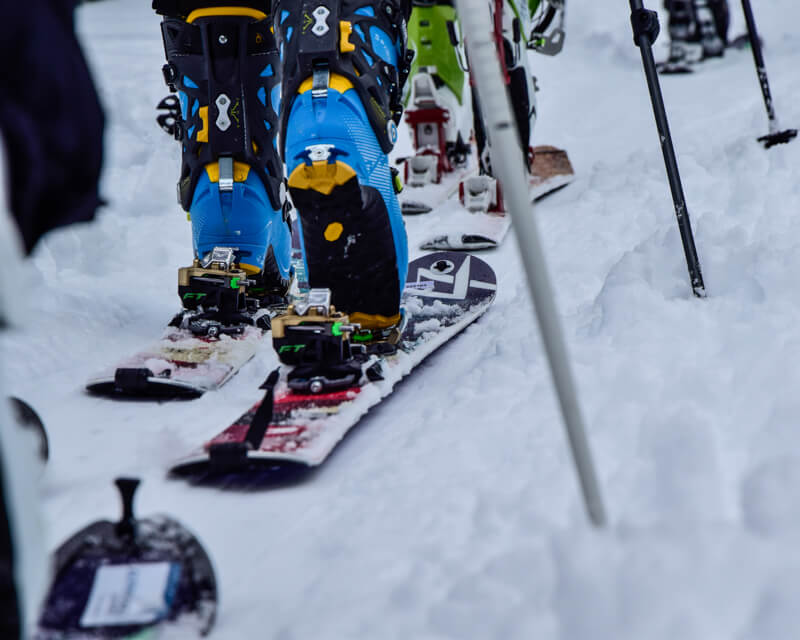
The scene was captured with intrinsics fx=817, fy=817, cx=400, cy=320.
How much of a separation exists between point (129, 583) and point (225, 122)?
62.6 inches

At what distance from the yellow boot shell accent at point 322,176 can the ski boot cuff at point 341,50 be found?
0.14m

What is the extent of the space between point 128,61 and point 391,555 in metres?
4.90

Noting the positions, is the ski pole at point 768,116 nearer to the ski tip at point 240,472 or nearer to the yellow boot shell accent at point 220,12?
the yellow boot shell accent at point 220,12

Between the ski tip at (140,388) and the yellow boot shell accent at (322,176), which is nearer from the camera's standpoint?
the yellow boot shell accent at (322,176)

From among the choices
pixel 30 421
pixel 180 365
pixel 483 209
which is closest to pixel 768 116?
pixel 483 209

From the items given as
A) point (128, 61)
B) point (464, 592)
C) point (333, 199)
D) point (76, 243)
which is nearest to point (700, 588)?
point (464, 592)

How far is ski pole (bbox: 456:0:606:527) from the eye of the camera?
972mm

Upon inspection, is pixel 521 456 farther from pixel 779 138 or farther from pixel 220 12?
pixel 779 138

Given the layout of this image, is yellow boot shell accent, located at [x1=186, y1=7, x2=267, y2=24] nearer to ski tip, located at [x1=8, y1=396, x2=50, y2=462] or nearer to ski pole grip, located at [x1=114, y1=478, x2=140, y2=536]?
ski tip, located at [x1=8, y1=396, x2=50, y2=462]

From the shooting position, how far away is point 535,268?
3.18ft

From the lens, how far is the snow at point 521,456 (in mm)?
954

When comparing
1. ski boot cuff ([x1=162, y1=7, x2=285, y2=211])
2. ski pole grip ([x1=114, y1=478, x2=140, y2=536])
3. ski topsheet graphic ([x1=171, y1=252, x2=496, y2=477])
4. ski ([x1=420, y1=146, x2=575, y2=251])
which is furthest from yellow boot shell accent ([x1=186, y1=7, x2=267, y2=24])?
ski pole grip ([x1=114, y1=478, x2=140, y2=536])

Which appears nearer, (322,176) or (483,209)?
(322,176)

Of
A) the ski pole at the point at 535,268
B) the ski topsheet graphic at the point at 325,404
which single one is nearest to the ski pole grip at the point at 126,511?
the ski topsheet graphic at the point at 325,404
